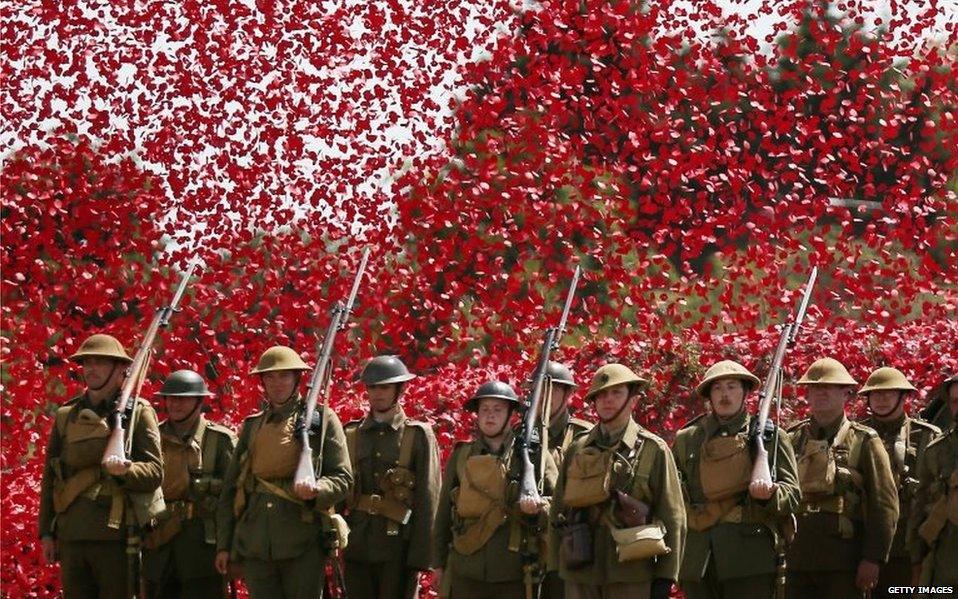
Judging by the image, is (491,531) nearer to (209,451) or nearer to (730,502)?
(730,502)

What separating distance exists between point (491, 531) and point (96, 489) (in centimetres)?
270

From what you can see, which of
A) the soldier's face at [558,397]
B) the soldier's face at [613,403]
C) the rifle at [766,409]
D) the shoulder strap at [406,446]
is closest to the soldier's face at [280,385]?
the shoulder strap at [406,446]

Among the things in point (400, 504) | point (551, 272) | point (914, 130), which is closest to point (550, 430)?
point (400, 504)

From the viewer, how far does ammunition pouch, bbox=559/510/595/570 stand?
981cm

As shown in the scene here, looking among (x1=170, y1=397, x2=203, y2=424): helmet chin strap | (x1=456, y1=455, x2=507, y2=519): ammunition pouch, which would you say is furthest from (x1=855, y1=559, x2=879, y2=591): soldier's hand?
(x1=170, y1=397, x2=203, y2=424): helmet chin strap

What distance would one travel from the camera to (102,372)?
11562 mm

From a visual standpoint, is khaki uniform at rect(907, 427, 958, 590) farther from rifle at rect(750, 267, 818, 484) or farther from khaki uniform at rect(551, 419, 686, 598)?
khaki uniform at rect(551, 419, 686, 598)

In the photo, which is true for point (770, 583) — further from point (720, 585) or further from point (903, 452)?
point (903, 452)

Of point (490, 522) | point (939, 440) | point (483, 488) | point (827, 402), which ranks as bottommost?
point (490, 522)

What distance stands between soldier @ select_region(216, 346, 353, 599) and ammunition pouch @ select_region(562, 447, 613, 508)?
156 cm

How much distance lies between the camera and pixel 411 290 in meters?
18.6

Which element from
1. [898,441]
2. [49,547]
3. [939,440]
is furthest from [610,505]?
[49,547]

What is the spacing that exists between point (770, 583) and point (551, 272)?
10166mm

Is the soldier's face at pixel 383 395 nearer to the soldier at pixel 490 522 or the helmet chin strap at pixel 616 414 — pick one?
the soldier at pixel 490 522
